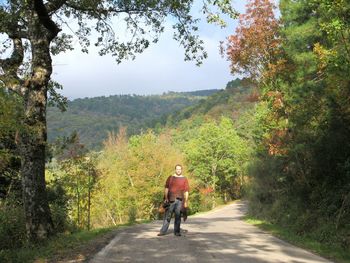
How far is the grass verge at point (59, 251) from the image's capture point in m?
9.41

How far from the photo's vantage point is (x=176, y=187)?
12.9 metres

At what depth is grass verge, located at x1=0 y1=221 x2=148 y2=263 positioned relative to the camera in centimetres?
941

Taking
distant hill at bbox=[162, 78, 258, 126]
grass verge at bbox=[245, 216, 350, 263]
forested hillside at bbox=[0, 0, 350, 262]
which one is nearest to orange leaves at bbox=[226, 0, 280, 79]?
forested hillside at bbox=[0, 0, 350, 262]

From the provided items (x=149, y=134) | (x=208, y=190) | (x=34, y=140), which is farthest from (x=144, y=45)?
(x=208, y=190)

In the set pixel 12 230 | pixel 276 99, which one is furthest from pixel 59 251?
pixel 276 99

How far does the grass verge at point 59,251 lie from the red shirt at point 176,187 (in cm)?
214

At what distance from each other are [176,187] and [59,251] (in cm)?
395

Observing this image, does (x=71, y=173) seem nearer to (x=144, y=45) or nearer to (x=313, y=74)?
Answer: (x=144, y=45)

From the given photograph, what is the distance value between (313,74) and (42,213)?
53.5ft

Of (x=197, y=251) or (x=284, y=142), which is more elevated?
(x=284, y=142)

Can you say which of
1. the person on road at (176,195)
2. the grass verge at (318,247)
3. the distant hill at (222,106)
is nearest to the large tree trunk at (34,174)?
the person on road at (176,195)

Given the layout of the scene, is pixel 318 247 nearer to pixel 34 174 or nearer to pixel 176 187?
pixel 176 187

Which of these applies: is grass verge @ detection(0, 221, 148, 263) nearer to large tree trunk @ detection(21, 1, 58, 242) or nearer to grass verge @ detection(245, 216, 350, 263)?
large tree trunk @ detection(21, 1, 58, 242)

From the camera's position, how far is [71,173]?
23.1 metres
